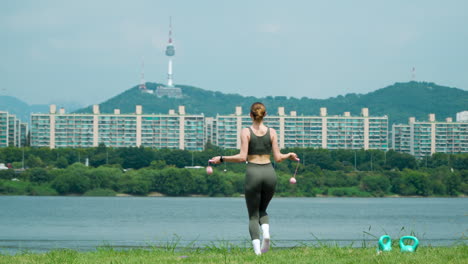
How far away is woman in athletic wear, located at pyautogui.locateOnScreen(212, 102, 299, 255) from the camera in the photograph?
12.2 meters

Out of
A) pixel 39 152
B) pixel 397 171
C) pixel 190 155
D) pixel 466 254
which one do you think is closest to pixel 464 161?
pixel 397 171

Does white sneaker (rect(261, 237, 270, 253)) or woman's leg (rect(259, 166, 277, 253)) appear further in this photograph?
white sneaker (rect(261, 237, 270, 253))

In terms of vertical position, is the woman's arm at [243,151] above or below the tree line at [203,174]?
above

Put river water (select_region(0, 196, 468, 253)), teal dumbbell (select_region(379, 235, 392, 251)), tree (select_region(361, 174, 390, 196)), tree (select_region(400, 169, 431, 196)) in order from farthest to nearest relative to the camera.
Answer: tree (select_region(361, 174, 390, 196)) < tree (select_region(400, 169, 431, 196)) < river water (select_region(0, 196, 468, 253)) < teal dumbbell (select_region(379, 235, 392, 251))

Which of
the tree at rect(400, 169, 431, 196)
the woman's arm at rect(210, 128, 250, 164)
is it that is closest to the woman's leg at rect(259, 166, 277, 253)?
the woman's arm at rect(210, 128, 250, 164)

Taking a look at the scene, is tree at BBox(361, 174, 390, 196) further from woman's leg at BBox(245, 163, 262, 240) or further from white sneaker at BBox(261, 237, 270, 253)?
woman's leg at BBox(245, 163, 262, 240)

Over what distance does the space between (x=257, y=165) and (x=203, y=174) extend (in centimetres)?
11158

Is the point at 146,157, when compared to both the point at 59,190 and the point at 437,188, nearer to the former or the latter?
the point at 59,190

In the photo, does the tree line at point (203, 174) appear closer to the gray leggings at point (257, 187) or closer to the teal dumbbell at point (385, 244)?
the teal dumbbell at point (385, 244)

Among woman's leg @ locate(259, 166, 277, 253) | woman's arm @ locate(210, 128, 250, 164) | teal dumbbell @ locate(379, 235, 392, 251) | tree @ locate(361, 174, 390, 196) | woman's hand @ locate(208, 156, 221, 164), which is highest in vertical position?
woman's arm @ locate(210, 128, 250, 164)

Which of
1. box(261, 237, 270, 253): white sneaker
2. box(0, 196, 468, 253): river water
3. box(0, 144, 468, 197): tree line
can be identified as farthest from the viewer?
box(0, 144, 468, 197): tree line

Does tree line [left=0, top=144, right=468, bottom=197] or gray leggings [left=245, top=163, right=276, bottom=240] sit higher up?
gray leggings [left=245, top=163, right=276, bottom=240]

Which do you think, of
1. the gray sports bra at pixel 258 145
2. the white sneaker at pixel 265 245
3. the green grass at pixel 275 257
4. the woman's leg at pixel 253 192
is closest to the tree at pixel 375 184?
the green grass at pixel 275 257

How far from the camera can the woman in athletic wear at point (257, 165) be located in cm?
1222
